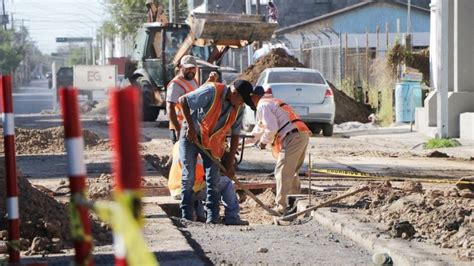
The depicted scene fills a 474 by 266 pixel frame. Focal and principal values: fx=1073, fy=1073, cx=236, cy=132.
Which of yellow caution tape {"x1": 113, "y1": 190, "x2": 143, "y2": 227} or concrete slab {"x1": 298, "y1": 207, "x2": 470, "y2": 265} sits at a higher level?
yellow caution tape {"x1": 113, "y1": 190, "x2": 143, "y2": 227}

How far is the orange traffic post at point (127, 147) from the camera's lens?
2.91 meters

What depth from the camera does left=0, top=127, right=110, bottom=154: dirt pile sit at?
22.2m

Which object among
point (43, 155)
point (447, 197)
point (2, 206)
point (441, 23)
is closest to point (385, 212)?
point (447, 197)

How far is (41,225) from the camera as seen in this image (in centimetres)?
891

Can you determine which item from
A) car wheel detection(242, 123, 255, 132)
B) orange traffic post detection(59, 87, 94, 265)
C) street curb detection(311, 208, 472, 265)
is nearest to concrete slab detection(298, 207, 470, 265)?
street curb detection(311, 208, 472, 265)

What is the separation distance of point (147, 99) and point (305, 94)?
7442 mm

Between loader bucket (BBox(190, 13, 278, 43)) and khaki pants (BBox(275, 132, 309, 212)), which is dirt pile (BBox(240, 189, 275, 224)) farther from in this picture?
loader bucket (BBox(190, 13, 278, 43))

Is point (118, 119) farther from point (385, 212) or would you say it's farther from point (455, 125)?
point (455, 125)

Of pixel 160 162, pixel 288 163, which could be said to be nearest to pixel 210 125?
pixel 288 163

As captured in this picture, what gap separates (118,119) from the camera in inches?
115

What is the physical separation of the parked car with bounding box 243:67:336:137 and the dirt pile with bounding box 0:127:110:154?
4.65m

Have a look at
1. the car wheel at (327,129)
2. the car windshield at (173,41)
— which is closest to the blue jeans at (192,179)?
the car wheel at (327,129)

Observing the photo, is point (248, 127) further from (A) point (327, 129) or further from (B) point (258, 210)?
(B) point (258, 210)

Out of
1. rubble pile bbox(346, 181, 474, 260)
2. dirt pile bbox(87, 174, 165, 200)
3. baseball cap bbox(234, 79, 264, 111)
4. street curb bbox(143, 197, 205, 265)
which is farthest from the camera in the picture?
dirt pile bbox(87, 174, 165, 200)
